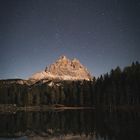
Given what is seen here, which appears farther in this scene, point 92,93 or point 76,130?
point 92,93

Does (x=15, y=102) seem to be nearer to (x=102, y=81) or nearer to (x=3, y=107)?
(x=3, y=107)

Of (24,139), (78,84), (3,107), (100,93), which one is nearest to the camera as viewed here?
(24,139)

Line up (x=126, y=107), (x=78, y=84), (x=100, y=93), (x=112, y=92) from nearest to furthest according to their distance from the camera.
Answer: (x=126, y=107) → (x=112, y=92) → (x=100, y=93) → (x=78, y=84)

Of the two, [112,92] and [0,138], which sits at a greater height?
[112,92]

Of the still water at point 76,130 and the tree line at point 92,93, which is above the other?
the tree line at point 92,93

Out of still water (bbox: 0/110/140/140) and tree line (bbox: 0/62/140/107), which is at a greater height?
tree line (bbox: 0/62/140/107)

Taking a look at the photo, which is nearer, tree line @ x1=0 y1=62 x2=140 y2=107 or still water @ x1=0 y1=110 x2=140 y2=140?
still water @ x1=0 y1=110 x2=140 y2=140

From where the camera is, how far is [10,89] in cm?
19200

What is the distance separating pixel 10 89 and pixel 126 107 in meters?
88.9

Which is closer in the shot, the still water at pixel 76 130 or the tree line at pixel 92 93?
the still water at pixel 76 130

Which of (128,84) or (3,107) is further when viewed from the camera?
(3,107)

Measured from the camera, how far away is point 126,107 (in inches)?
4823

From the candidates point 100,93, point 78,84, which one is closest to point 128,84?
point 100,93

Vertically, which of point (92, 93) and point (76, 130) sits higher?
point (92, 93)
